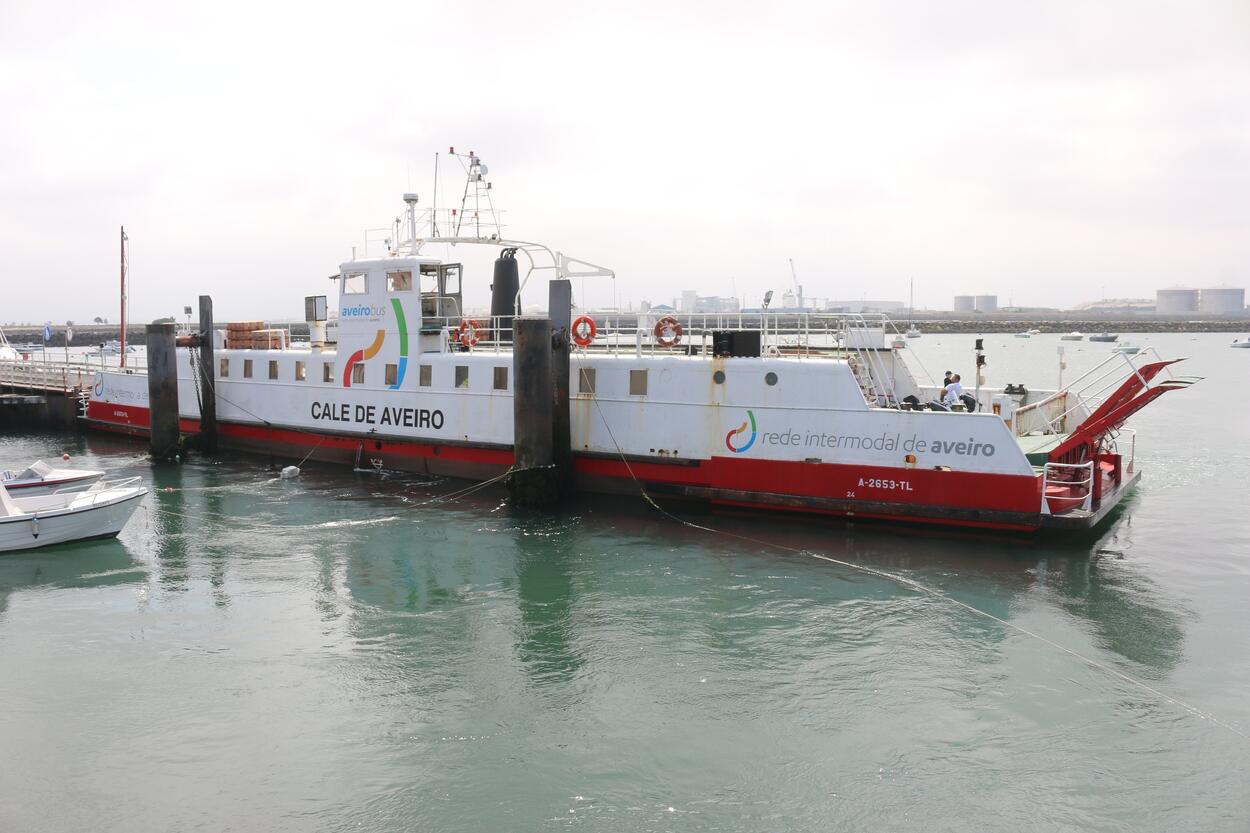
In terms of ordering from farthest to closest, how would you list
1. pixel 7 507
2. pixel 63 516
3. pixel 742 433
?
pixel 742 433
pixel 63 516
pixel 7 507

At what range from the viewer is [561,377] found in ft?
71.7

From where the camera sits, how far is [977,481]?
18.2m

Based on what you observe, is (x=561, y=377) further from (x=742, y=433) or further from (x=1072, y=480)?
(x=1072, y=480)

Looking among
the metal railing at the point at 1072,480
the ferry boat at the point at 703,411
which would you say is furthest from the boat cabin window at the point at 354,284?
the metal railing at the point at 1072,480

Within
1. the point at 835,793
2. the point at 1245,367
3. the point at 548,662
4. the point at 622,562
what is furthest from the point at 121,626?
the point at 1245,367

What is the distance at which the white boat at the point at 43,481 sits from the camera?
2106 centimetres

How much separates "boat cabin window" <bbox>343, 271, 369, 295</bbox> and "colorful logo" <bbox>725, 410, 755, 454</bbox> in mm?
11518

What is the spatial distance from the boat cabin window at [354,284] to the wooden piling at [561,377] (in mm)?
6695

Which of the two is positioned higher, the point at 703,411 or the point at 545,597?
the point at 703,411

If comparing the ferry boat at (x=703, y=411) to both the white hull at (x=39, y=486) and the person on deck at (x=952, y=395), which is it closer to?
the person on deck at (x=952, y=395)

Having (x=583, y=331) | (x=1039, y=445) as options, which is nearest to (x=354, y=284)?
(x=583, y=331)

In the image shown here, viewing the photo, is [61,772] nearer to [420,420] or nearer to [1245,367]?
[420,420]

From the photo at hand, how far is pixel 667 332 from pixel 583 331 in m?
2.07

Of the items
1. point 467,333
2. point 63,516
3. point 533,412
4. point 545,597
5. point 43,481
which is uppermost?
point 467,333
